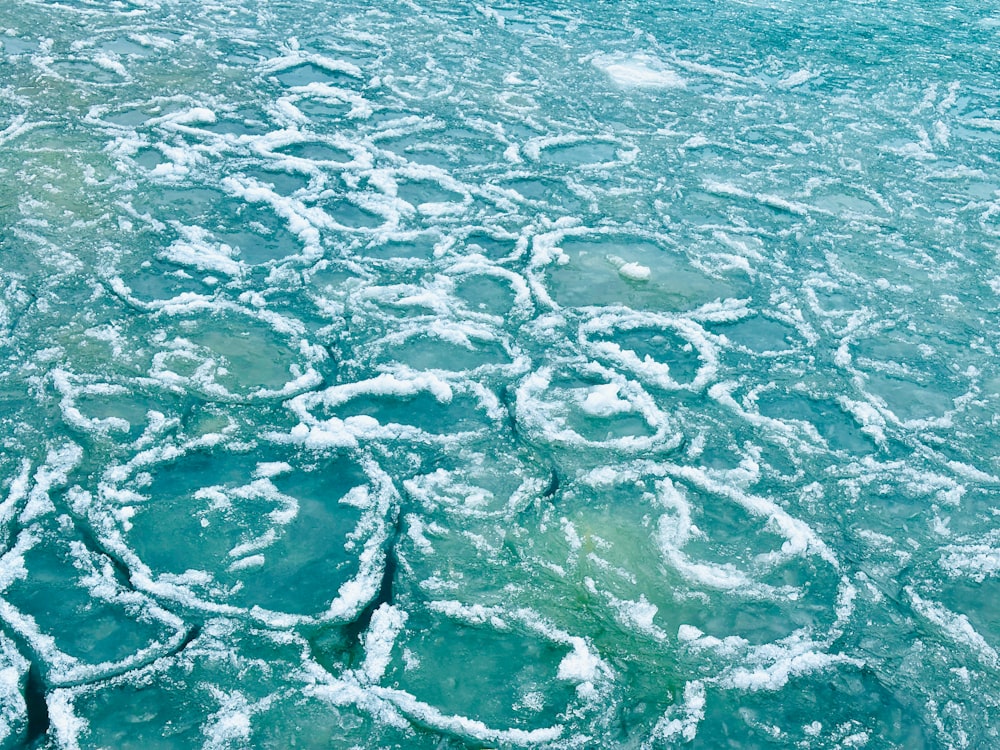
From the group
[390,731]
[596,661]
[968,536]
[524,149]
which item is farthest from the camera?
[524,149]

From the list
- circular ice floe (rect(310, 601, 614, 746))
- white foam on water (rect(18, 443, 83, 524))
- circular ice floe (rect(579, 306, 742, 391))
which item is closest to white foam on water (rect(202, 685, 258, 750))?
circular ice floe (rect(310, 601, 614, 746))

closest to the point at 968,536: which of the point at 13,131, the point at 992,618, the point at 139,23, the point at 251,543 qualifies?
the point at 992,618

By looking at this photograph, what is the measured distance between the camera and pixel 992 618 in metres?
3.18

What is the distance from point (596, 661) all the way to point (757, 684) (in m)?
0.54

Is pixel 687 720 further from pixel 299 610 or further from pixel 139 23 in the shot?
pixel 139 23

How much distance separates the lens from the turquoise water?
9.00 feet

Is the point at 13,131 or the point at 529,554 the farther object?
the point at 13,131

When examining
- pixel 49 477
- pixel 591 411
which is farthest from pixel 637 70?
pixel 49 477

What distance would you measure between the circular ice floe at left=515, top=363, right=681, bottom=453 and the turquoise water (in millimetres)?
19

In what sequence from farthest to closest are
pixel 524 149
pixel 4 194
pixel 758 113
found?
pixel 758 113
pixel 524 149
pixel 4 194

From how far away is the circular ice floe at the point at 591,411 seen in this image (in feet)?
12.1

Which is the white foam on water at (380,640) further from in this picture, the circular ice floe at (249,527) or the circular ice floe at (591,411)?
the circular ice floe at (591,411)

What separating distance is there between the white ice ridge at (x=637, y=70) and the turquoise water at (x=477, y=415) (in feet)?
1.84

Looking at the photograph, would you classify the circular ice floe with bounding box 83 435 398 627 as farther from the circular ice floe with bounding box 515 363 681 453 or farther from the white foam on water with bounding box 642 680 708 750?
the white foam on water with bounding box 642 680 708 750
